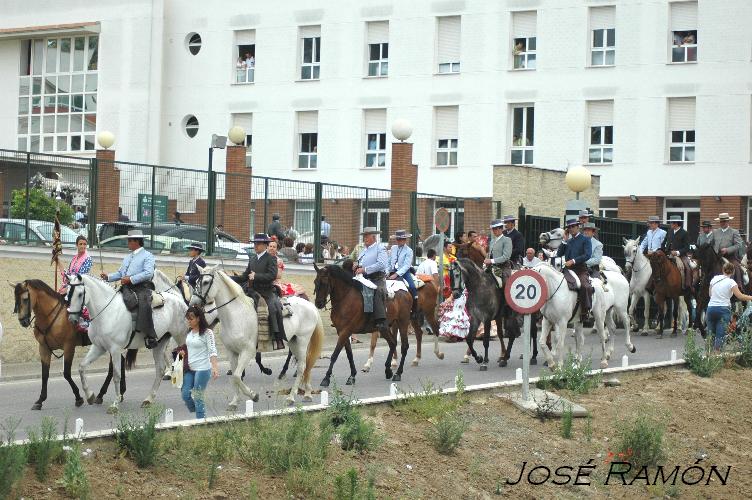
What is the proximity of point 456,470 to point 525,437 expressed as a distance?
2.04 meters

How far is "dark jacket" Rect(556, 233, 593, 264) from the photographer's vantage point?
24.9 m

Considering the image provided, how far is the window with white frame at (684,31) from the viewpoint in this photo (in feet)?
174

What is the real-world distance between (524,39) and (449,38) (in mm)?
3237

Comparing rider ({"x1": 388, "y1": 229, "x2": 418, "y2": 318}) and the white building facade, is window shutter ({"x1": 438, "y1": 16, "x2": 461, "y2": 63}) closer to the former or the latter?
the white building facade

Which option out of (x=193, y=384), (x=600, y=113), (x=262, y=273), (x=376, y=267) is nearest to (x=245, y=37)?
(x=600, y=113)

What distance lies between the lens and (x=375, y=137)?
193 ft

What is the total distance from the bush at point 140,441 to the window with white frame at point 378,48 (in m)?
44.9

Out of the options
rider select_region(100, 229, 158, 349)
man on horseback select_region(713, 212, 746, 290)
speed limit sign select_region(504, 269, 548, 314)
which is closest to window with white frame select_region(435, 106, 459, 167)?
man on horseback select_region(713, 212, 746, 290)

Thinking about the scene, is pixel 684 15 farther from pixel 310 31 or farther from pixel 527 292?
pixel 527 292

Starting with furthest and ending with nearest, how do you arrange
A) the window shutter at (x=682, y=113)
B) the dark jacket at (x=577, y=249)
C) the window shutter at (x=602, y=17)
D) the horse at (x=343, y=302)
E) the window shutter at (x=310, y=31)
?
the window shutter at (x=310, y=31)
the window shutter at (x=602, y=17)
the window shutter at (x=682, y=113)
the dark jacket at (x=577, y=249)
the horse at (x=343, y=302)

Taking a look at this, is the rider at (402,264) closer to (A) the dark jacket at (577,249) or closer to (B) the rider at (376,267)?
(B) the rider at (376,267)

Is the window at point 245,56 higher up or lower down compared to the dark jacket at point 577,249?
higher up

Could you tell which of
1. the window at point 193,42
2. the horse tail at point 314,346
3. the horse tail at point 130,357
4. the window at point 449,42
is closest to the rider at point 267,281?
the horse tail at point 314,346

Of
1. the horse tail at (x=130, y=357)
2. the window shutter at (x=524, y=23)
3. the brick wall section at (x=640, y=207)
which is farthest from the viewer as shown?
the window shutter at (x=524, y=23)
